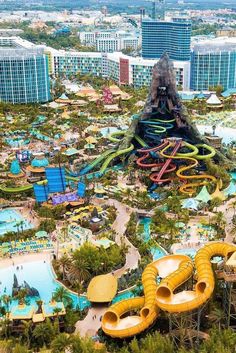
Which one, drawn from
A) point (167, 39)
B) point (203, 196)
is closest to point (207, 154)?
point (203, 196)

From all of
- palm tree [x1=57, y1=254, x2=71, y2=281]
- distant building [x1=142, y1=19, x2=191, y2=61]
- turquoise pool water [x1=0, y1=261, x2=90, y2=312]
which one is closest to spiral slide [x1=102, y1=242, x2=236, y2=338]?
turquoise pool water [x1=0, y1=261, x2=90, y2=312]

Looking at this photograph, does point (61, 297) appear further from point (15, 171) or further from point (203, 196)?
point (15, 171)

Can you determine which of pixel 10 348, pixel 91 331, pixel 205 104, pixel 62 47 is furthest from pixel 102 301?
pixel 62 47

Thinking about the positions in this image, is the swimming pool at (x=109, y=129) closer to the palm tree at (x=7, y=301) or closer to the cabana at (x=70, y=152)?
the cabana at (x=70, y=152)

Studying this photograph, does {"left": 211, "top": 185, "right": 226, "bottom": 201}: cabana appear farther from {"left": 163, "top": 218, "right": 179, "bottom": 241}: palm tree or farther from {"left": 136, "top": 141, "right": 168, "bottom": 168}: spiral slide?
{"left": 136, "top": 141, "right": 168, "bottom": 168}: spiral slide

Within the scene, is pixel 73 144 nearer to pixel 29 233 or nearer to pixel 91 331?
pixel 29 233

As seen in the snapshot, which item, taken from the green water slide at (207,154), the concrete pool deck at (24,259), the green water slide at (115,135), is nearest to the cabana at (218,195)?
the green water slide at (207,154)
